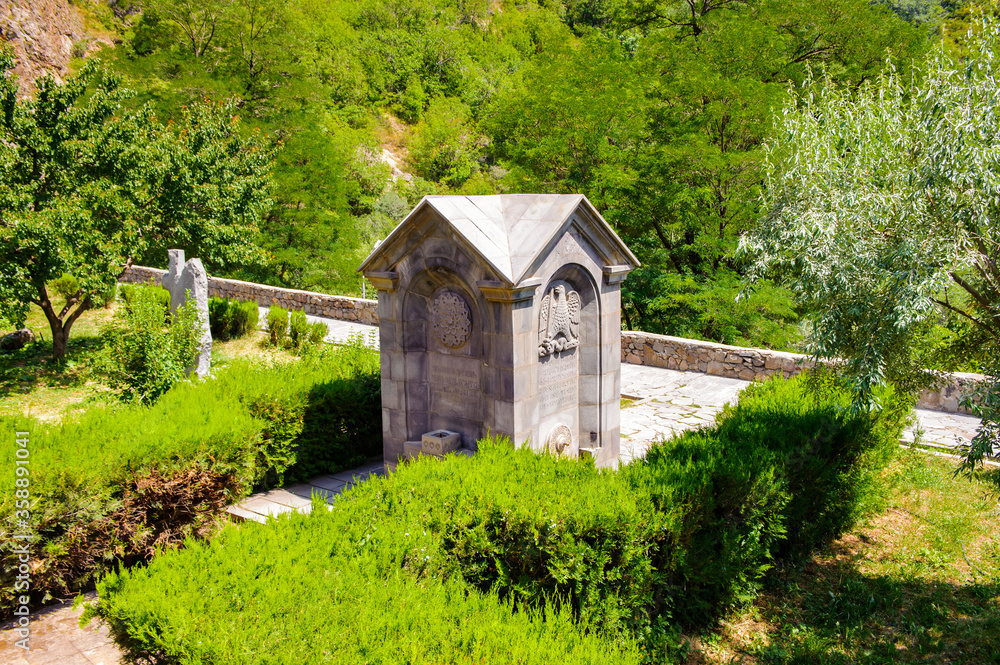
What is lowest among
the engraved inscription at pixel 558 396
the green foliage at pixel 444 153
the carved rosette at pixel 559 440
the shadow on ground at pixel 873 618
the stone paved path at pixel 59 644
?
the shadow on ground at pixel 873 618

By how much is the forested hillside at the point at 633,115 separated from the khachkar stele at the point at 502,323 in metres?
3.77

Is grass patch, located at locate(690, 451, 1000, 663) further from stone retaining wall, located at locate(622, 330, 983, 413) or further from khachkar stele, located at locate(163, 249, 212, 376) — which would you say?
khachkar stele, located at locate(163, 249, 212, 376)

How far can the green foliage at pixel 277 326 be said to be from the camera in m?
15.7

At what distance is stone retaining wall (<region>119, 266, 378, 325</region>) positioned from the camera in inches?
728

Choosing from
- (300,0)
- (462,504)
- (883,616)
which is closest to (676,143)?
(883,616)

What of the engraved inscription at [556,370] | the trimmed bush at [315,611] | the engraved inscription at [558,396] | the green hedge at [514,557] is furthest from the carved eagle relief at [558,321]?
the trimmed bush at [315,611]

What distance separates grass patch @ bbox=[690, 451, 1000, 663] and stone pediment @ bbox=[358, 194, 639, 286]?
3728 mm

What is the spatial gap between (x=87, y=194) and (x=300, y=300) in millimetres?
8082

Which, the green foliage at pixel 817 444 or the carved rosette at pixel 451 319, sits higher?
the carved rosette at pixel 451 319

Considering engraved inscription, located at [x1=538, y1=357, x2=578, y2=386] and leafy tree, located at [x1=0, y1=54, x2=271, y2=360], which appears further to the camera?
leafy tree, located at [x1=0, y1=54, x2=271, y2=360]

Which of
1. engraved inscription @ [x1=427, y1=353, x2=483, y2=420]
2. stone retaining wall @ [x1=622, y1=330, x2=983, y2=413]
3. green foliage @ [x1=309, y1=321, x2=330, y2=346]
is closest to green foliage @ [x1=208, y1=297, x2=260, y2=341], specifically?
green foliage @ [x1=309, y1=321, x2=330, y2=346]

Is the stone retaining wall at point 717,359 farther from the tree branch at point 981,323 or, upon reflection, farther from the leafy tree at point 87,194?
the leafy tree at point 87,194

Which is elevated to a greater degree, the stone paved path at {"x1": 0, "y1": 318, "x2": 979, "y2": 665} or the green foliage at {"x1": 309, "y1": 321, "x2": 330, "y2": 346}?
the green foliage at {"x1": 309, "y1": 321, "x2": 330, "y2": 346}

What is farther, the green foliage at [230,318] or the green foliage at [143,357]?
the green foliage at [230,318]
